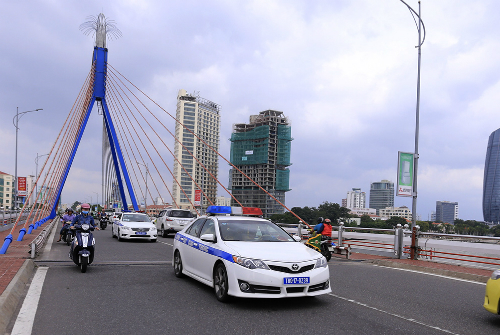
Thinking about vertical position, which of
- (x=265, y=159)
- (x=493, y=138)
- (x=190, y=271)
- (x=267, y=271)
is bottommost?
(x=190, y=271)

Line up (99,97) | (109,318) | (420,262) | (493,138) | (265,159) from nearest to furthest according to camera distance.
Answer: (109,318) → (420,262) → (99,97) → (265,159) → (493,138)

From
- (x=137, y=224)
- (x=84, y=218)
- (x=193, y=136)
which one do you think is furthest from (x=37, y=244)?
(x=193, y=136)

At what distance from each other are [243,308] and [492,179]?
144m

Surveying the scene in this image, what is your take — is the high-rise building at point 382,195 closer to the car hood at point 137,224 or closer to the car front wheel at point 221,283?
the car hood at point 137,224

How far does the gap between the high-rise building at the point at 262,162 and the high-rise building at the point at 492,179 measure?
68.2 metres

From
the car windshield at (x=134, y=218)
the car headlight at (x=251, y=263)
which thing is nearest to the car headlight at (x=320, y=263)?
the car headlight at (x=251, y=263)

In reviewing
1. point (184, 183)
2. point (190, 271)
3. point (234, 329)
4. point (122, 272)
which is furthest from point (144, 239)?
point (184, 183)

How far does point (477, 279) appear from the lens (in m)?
10.6

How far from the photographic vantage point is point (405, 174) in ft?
54.3

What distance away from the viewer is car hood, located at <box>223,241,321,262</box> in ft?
21.5

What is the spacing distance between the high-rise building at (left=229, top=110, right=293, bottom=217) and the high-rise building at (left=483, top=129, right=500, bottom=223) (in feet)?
224

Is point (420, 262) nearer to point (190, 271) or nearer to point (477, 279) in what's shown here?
point (477, 279)

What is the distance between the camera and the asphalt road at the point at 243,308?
18.2ft

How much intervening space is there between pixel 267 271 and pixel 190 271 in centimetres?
274
